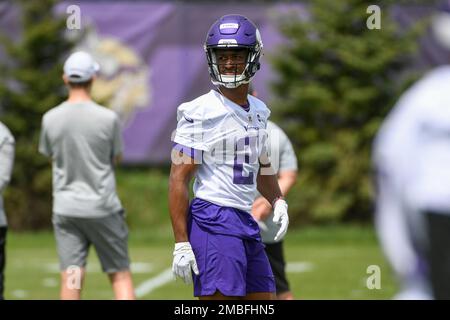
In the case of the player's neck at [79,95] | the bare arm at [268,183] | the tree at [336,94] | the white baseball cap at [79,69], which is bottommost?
the bare arm at [268,183]

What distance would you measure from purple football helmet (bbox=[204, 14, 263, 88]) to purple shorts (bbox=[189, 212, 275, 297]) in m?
0.74

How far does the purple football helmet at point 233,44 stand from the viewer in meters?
5.43

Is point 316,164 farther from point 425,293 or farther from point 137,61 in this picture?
point 425,293

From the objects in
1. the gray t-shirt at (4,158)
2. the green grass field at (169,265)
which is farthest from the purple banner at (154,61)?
the gray t-shirt at (4,158)

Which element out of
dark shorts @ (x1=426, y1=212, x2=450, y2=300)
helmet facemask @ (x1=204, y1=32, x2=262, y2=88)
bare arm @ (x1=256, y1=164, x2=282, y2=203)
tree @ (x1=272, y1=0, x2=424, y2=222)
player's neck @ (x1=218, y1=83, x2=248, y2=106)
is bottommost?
dark shorts @ (x1=426, y1=212, x2=450, y2=300)

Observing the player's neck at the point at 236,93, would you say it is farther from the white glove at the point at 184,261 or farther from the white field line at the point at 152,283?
the white field line at the point at 152,283

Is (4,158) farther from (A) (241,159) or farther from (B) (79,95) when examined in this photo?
(A) (241,159)

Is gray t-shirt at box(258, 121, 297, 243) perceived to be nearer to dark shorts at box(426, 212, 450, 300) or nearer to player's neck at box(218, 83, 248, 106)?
player's neck at box(218, 83, 248, 106)

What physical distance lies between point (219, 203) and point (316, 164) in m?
11.7

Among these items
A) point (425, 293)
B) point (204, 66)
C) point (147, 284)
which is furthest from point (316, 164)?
point (425, 293)

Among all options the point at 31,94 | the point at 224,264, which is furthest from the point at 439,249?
the point at 31,94

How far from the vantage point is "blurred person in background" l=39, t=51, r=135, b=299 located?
7.73 meters

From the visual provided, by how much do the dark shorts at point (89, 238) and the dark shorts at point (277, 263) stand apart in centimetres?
109

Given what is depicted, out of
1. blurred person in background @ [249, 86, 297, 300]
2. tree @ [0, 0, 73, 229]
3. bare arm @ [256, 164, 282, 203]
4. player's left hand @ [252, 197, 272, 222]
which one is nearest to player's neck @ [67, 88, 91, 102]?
blurred person in background @ [249, 86, 297, 300]
